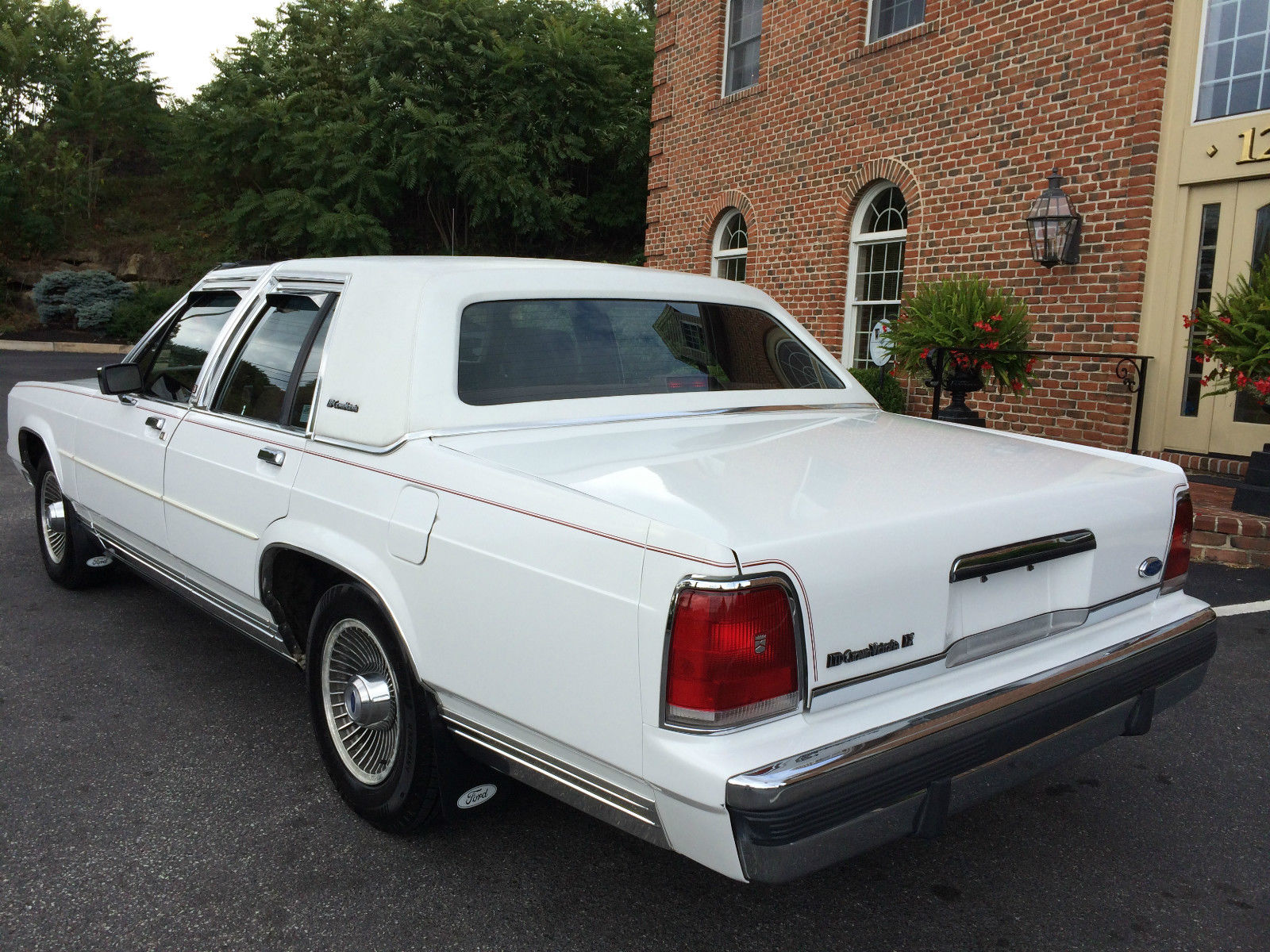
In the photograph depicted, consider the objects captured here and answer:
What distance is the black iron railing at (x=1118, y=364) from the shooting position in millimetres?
8578

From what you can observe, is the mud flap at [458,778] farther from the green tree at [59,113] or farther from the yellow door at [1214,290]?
the green tree at [59,113]

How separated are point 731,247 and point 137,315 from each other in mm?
18103

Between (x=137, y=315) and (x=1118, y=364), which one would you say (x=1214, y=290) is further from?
(x=137, y=315)

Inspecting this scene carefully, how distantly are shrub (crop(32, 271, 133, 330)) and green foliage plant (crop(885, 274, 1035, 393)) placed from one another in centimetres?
2323

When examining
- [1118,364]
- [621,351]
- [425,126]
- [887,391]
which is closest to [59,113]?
[425,126]

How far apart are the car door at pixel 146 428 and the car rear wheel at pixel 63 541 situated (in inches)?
15.2

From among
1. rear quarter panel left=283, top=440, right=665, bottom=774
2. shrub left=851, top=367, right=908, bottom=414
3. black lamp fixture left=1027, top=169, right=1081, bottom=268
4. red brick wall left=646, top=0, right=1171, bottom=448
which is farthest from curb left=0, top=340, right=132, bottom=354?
rear quarter panel left=283, top=440, right=665, bottom=774

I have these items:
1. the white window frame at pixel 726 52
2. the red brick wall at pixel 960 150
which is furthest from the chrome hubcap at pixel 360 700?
the white window frame at pixel 726 52

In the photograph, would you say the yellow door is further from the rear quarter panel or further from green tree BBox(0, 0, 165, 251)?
green tree BBox(0, 0, 165, 251)

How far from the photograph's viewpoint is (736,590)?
1960 mm

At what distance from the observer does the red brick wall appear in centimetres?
868

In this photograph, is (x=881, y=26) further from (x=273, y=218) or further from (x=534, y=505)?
(x=273, y=218)

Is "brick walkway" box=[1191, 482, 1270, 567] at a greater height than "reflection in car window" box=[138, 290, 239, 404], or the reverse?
"reflection in car window" box=[138, 290, 239, 404]

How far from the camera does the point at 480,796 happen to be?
277cm
